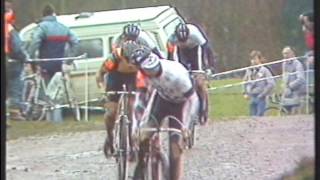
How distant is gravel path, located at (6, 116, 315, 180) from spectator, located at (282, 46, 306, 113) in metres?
0.10

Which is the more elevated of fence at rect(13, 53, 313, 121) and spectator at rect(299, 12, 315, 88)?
spectator at rect(299, 12, 315, 88)

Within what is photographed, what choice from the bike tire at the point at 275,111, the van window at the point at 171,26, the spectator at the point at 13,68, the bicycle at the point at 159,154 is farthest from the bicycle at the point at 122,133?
the bike tire at the point at 275,111

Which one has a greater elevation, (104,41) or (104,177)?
(104,41)

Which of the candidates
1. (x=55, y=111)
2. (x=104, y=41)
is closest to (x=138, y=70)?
(x=104, y=41)

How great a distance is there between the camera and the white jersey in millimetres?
5184

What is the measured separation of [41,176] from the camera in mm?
5215

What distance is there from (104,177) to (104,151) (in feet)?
0.57

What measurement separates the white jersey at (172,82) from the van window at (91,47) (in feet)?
1.24

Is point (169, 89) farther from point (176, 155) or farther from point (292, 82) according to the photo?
point (292, 82)

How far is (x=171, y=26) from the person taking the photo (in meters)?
5.17

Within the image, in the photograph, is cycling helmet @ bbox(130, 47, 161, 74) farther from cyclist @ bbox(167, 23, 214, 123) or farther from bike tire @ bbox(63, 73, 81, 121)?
bike tire @ bbox(63, 73, 81, 121)

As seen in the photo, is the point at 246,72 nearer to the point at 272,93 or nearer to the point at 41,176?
the point at 272,93

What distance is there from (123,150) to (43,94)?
65 cm

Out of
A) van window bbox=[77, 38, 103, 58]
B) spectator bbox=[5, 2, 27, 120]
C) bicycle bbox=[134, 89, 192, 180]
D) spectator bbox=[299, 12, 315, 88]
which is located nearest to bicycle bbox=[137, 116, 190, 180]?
bicycle bbox=[134, 89, 192, 180]
